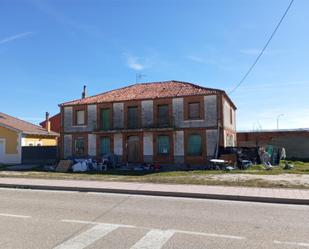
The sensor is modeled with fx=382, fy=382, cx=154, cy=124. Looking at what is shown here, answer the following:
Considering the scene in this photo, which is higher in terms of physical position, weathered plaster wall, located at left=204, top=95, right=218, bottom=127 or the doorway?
weathered plaster wall, located at left=204, top=95, right=218, bottom=127

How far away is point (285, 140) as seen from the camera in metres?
39.5

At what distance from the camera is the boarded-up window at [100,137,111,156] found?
31.8 metres

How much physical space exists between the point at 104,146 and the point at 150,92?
5.99 m

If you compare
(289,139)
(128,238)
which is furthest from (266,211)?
(289,139)

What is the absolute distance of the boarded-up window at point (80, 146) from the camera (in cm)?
3278

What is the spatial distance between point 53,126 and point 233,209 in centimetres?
4712

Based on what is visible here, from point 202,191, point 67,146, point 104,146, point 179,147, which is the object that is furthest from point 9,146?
point 202,191

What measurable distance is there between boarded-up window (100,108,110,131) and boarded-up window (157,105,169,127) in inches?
179

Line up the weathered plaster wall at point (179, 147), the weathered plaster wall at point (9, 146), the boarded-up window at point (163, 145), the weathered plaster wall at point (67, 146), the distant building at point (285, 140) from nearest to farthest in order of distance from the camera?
the weathered plaster wall at point (179, 147) < the boarded-up window at point (163, 145) < the weathered plaster wall at point (67, 146) < the weathered plaster wall at point (9, 146) < the distant building at point (285, 140)

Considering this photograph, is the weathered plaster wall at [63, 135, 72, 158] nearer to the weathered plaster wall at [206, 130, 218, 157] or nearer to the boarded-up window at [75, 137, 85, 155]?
the boarded-up window at [75, 137, 85, 155]

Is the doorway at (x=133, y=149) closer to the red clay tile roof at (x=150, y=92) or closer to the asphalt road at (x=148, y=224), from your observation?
the red clay tile roof at (x=150, y=92)

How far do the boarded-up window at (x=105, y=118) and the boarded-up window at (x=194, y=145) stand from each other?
7223 millimetres

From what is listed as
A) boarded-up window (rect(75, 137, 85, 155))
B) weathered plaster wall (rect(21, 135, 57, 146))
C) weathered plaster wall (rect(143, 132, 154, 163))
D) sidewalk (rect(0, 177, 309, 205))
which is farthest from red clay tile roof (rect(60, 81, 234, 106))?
sidewalk (rect(0, 177, 309, 205))

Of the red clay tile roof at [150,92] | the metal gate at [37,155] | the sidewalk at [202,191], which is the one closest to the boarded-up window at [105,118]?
the red clay tile roof at [150,92]
